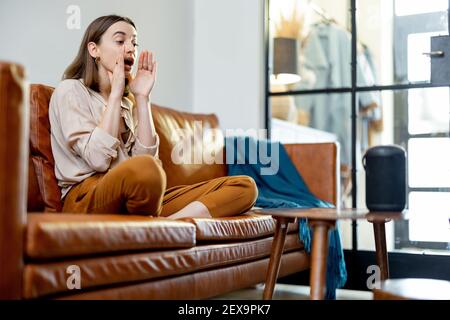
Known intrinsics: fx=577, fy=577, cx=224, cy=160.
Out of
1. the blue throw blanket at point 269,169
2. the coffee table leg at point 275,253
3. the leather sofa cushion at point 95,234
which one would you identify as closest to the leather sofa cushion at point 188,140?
the blue throw blanket at point 269,169

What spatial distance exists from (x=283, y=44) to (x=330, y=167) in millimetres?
1063

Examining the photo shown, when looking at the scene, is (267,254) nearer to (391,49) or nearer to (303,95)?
(303,95)

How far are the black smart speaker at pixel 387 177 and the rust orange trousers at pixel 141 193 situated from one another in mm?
638

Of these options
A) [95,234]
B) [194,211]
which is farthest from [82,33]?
[95,234]

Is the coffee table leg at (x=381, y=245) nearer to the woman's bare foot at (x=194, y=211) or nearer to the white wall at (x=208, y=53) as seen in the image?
the woman's bare foot at (x=194, y=211)

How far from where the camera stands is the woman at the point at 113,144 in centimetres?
180

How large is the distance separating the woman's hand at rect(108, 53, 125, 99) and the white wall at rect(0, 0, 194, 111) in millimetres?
550

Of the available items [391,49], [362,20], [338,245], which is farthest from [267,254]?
[391,49]

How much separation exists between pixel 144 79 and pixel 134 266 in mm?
953

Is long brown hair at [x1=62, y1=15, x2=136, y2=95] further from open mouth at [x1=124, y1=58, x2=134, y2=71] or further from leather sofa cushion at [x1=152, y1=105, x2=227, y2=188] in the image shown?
leather sofa cushion at [x1=152, y1=105, x2=227, y2=188]

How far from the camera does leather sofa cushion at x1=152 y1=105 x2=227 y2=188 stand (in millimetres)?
2848

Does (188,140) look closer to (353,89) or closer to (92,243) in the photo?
(353,89)

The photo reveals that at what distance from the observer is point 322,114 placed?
4.16 m
